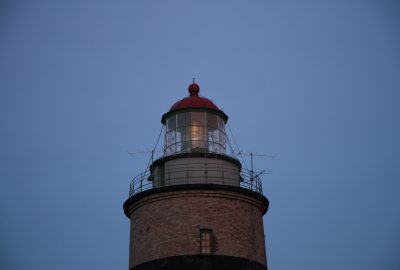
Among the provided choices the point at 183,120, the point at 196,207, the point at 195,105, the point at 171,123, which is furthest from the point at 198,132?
the point at 196,207

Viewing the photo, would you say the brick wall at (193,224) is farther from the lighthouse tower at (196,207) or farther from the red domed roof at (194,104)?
the red domed roof at (194,104)

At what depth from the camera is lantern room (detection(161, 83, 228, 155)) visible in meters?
19.7

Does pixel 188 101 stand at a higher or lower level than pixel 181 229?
higher

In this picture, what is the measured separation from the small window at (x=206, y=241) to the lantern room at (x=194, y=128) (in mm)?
3126

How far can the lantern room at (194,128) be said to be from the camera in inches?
777

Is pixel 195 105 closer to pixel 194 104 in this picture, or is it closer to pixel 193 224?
pixel 194 104

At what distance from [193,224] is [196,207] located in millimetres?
585

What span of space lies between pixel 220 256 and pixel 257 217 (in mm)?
2370

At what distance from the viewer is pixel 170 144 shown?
20078 mm

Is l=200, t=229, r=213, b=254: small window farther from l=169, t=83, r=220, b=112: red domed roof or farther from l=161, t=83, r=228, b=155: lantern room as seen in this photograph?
l=169, t=83, r=220, b=112: red domed roof

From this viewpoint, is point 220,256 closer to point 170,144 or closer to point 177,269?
point 177,269

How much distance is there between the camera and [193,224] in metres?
17.7

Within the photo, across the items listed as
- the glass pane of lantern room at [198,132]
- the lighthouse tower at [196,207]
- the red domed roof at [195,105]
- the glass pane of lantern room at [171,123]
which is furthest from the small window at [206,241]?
the red domed roof at [195,105]

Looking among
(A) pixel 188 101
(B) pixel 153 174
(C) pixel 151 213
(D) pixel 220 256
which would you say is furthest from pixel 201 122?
(D) pixel 220 256
